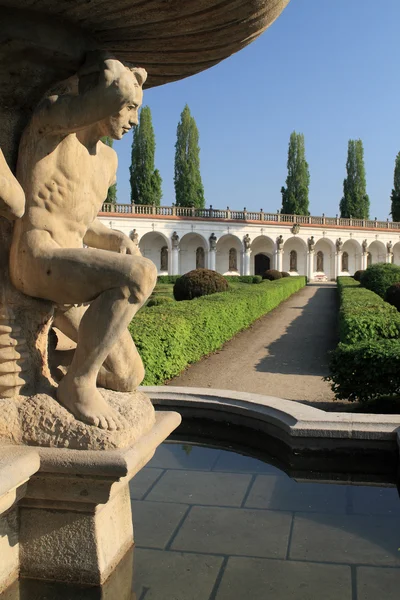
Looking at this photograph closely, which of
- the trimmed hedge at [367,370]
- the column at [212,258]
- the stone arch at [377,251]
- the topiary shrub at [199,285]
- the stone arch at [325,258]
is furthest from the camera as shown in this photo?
the stone arch at [377,251]

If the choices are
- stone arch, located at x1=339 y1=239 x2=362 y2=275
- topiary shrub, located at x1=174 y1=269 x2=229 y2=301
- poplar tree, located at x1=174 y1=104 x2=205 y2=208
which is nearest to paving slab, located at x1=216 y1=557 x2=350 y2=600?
topiary shrub, located at x1=174 y1=269 x2=229 y2=301

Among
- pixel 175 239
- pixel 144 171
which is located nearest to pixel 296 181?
pixel 144 171

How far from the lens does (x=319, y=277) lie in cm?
4994

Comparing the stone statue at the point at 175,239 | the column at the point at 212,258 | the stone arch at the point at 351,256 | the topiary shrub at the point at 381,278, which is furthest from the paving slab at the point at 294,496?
the stone arch at the point at 351,256

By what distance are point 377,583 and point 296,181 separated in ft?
177

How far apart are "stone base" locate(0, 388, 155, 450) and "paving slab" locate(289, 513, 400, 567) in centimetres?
96

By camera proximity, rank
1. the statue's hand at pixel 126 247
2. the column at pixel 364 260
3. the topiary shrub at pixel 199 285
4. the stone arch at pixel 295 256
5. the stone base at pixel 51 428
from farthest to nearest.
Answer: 1. the column at pixel 364 260
2. the stone arch at pixel 295 256
3. the topiary shrub at pixel 199 285
4. the statue's hand at pixel 126 247
5. the stone base at pixel 51 428

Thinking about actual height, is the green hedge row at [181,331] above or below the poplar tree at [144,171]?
below

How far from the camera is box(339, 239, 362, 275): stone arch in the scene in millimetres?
51094

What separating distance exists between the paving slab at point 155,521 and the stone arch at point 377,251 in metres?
52.7

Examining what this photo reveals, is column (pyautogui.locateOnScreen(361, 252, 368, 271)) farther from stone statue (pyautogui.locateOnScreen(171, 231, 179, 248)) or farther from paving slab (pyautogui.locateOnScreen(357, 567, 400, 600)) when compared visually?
paving slab (pyautogui.locateOnScreen(357, 567, 400, 600))

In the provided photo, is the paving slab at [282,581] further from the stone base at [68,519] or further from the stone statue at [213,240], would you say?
the stone statue at [213,240]

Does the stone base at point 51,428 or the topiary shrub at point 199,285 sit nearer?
the stone base at point 51,428

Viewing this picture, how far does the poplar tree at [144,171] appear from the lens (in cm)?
4503
